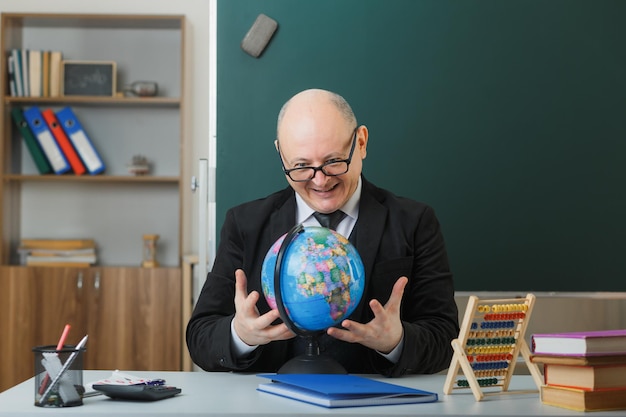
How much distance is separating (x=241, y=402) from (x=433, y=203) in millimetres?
1850

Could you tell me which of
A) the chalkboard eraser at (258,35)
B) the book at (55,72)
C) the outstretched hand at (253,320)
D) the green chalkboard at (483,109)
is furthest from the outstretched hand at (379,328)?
the book at (55,72)

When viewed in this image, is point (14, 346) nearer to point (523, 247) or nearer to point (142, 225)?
point (142, 225)

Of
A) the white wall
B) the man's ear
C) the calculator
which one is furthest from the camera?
the white wall

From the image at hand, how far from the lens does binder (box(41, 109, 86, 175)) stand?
541cm

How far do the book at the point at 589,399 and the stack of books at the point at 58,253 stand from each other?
13.6 feet

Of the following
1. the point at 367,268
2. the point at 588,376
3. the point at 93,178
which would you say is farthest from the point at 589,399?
the point at 93,178

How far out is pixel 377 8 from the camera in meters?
3.36

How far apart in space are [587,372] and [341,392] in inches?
18.3

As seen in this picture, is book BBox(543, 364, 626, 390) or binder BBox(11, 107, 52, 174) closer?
book BBox(543, 364, 626, 390)

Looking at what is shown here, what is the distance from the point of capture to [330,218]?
2369mm

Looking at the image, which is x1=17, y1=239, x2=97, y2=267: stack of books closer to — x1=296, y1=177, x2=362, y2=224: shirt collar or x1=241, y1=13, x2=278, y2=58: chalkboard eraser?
x1=241, y1=13, x2=278, y2=58: chalkboard eraser

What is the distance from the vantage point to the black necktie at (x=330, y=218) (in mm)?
2352

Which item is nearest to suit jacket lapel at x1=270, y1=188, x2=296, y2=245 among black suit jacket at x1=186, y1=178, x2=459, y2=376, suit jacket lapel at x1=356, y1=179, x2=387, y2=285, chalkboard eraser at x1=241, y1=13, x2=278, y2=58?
black suit jacket at x1=186, y1=178, x2=459, y2=376

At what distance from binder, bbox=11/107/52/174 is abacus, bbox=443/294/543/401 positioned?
13.6ft
